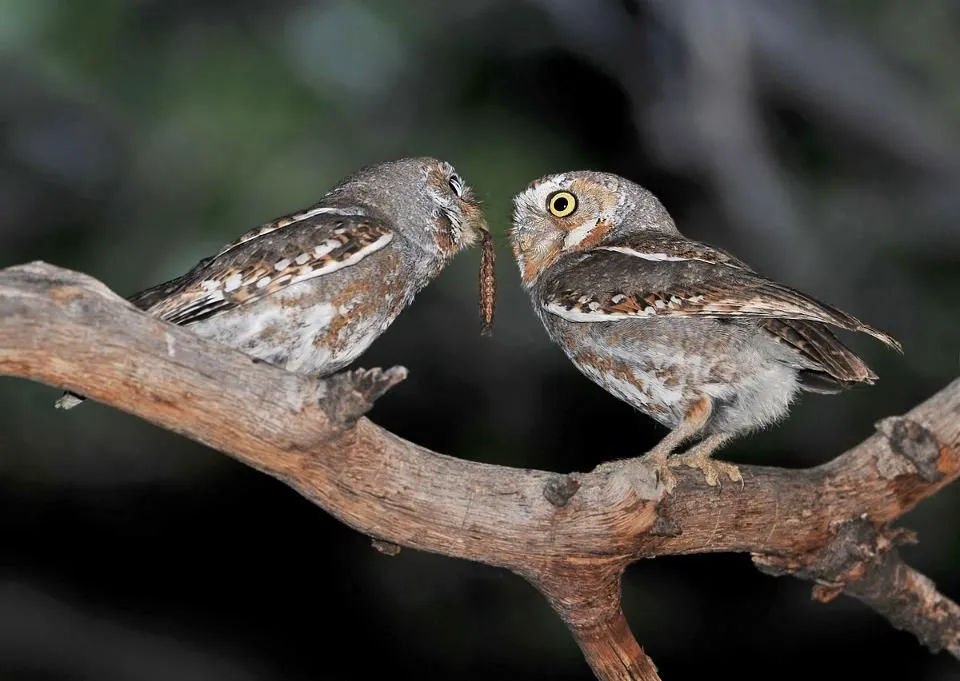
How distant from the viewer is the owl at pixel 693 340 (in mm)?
3973

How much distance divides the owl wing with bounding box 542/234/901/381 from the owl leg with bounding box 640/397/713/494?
1.05ft

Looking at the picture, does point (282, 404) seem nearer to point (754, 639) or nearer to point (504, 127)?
point (504, 127)

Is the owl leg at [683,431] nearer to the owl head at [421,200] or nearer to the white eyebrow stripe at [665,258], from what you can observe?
the white eyebrow stripe at [665,258]

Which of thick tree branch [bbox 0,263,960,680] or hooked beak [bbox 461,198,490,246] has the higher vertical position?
hooked beak [bbox 461,198,490,246]

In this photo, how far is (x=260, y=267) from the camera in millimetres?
3814

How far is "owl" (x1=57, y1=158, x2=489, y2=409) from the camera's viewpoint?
3.81 meters

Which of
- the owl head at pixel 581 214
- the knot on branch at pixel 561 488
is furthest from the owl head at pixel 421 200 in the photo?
the knot on branch at pixel 561 488

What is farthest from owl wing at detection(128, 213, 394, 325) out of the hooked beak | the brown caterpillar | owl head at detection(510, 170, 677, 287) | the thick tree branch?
owl head at detection(510, 170, 677, 287)

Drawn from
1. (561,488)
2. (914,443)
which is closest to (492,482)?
(561,488)

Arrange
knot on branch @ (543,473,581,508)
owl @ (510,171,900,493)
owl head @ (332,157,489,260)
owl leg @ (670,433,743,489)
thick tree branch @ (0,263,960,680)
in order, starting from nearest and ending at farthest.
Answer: thick tree branch @ (0,263,960,680) → knot on branch @ (543,473,581,508) → owl @ (510,171,900,493) → owl leg @ (670,433,743,489) → owl head @ (332,157,489,260)

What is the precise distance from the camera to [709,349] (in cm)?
407

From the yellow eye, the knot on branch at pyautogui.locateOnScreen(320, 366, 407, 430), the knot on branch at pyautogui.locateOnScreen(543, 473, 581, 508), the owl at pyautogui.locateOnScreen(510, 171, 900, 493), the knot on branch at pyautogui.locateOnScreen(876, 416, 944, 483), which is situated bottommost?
the knot on branch at pyautogui.locateOnScreen(543, 473, 581, 508)

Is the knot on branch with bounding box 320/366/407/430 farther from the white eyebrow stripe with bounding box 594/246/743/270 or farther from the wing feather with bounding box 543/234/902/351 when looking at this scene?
the white eyebrow stripe with bounding box 594/246/743/270

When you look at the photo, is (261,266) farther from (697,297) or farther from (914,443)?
(914,443)
